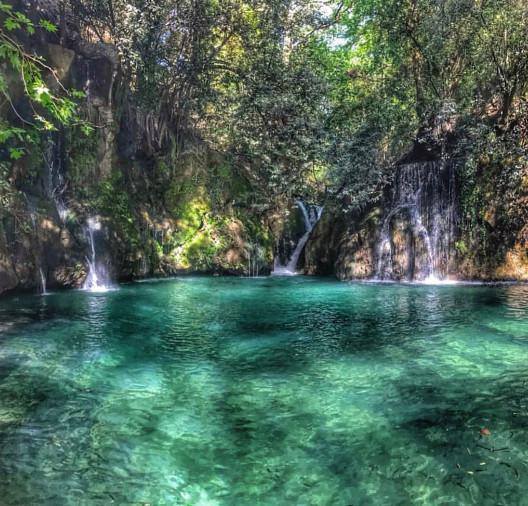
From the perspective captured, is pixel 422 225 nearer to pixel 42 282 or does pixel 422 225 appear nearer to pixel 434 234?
pixel 434 234

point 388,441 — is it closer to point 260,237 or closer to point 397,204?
point 397,204

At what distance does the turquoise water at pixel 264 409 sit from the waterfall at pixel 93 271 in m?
5.16

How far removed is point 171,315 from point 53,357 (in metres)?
3.99

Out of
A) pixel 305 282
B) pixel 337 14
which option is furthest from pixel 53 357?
pixel 337 14

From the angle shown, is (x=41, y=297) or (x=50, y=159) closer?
(x=41, y=297)

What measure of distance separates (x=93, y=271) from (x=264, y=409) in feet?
41.9

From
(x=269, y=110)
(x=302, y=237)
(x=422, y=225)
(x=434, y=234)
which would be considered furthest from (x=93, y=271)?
(x=434, y=234)

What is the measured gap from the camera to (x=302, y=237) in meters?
24.0

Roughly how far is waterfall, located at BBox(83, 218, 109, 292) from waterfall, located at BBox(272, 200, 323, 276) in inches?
334

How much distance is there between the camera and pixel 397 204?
19.8 m

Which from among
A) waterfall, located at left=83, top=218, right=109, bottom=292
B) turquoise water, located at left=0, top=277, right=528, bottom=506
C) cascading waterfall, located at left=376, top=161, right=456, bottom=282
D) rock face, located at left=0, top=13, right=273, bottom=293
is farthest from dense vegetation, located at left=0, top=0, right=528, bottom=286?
turquoise water, located at left=0, top=277, right=528, bottom=506

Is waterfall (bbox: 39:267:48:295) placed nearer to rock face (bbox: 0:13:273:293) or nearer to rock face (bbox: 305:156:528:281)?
rock face (bbox: 0:13:273:293)

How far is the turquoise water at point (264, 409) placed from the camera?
4207 mm

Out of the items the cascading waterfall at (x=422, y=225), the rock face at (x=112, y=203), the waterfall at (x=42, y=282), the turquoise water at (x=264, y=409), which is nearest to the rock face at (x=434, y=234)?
the cascading waterfall at (x=422, y=225)
